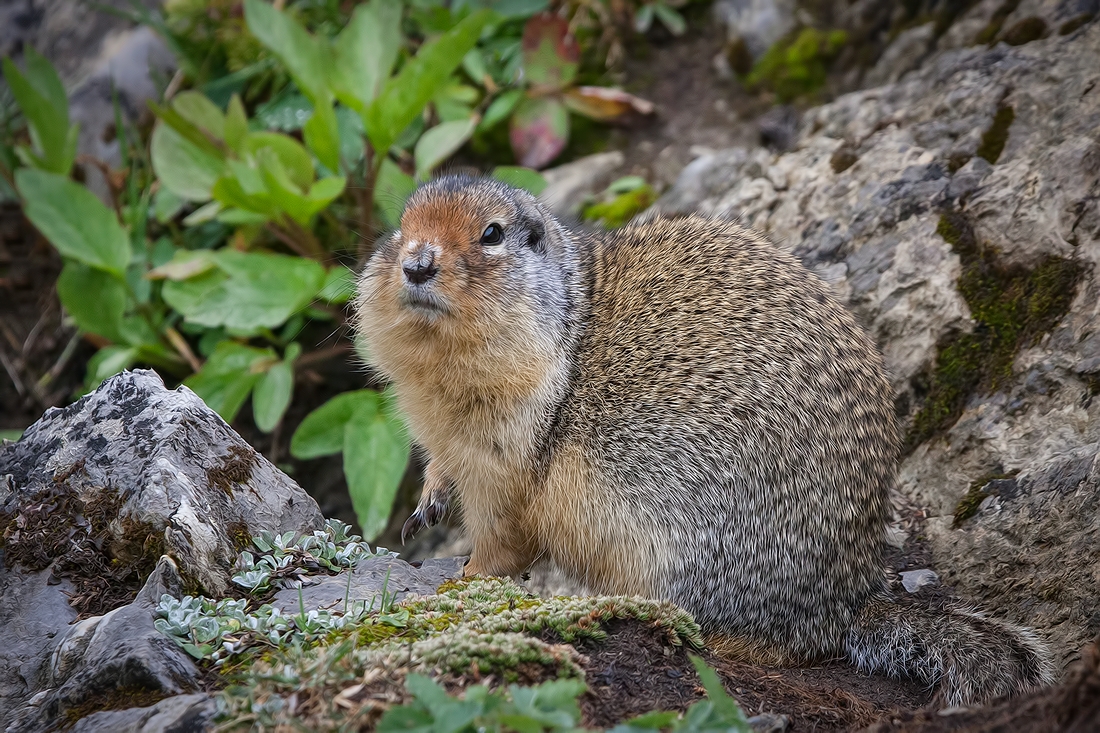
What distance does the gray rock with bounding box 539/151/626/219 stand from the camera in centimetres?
869

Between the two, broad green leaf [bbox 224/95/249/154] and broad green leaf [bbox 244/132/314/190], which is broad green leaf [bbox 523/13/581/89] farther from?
broad green leaf [bbox 224/95/249/154]

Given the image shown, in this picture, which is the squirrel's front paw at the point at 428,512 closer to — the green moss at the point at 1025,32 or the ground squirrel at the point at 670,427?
the ground squirrel at the point at 670,427

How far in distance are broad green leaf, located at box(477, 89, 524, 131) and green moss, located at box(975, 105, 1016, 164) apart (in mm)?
4076

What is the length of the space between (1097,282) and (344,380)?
580 centimetres

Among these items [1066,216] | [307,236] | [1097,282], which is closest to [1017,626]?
[1097,282]

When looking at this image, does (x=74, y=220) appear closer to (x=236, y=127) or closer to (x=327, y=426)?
(x=236, y=127)

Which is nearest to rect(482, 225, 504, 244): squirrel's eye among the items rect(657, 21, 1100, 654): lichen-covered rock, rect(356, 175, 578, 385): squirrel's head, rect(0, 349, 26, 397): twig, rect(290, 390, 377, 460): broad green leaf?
rect(356, 175, 578, 385): squirrel's head

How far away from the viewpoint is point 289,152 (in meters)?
7.44

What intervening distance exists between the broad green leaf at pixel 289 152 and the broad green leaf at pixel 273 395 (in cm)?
145

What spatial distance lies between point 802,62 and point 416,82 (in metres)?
3.73

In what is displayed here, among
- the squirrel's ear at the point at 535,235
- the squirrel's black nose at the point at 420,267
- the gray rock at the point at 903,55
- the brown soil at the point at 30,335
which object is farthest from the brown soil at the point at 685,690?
the brown soil at the point at 30,335

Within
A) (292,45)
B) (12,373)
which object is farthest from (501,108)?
(12,373)

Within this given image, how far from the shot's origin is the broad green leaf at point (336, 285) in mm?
6718

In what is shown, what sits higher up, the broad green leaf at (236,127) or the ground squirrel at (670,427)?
the broad green leaf at (236,127)
